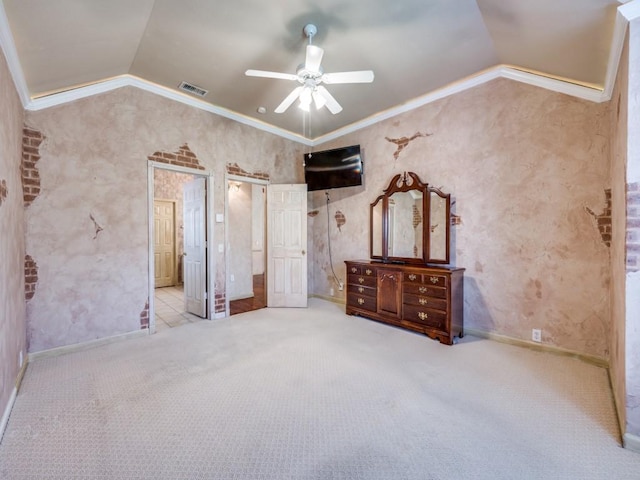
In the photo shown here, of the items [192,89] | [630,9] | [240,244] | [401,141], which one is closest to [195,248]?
[240,244]

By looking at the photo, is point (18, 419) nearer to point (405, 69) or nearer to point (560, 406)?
point (560, 406)

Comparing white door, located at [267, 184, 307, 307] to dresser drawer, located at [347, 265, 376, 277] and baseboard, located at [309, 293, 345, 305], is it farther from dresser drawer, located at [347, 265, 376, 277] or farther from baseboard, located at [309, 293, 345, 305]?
dresser drawer, located at [347, 265, 376, 277]

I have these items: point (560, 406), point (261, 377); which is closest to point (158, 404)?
point (261, 377)

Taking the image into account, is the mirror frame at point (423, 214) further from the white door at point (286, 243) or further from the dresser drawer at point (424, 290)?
the white door at point (286, 243)

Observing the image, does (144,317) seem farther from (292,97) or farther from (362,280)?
(292,97)

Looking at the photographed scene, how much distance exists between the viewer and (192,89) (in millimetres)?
3773

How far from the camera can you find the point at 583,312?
9.56 feet

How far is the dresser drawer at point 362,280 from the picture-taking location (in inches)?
164

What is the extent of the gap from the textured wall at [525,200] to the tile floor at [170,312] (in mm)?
3909

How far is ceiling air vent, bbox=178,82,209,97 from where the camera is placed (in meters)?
3.68

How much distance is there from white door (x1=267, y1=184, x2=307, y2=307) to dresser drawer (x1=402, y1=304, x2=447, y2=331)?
1.90 m

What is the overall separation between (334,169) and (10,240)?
12.9 ft

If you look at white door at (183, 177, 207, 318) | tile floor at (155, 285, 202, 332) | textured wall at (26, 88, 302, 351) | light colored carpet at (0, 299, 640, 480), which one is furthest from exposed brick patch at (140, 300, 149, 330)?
white door at (183, 177, 207, 318)

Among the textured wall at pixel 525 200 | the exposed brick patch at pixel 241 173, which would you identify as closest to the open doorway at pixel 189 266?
the exposed brick patch at pixel 241 173
